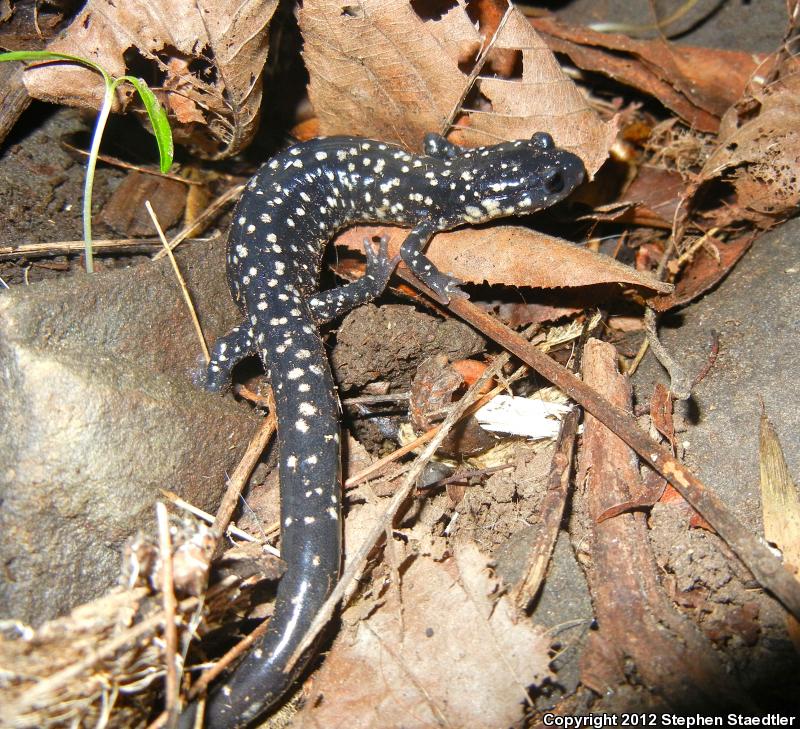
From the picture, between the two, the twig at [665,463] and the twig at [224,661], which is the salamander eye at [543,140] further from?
the twig at [224,661]

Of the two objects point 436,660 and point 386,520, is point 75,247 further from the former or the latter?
point 436,660

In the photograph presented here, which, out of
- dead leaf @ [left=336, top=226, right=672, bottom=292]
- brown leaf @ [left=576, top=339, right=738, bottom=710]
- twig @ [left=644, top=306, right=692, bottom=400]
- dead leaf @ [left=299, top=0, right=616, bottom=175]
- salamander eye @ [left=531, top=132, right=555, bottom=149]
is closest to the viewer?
brown leaf @ [left=576, top=339, right=738, bottom=710]

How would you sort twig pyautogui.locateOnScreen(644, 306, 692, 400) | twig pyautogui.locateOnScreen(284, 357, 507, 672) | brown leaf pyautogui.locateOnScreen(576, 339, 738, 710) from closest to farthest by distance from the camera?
1. brown leaf pyautogui.locateOnScreen(576, 339, 738, 710)
2. twig pyautogui.locateOnScreen(284, 357, 507, 672)
3. twig pyautogui.locateOnScreen(644, 306, 692, 400)

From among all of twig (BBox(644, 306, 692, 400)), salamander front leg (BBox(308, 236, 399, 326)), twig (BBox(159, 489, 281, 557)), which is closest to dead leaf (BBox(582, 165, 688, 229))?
twig (BBox(644, 306, 692, 400))

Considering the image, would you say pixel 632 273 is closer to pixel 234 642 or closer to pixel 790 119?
pixel 790 119

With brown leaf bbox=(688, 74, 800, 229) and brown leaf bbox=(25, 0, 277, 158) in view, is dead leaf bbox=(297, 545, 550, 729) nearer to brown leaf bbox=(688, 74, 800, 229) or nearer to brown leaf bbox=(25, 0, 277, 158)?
brown leaf bbox=(688, 74, 800, 229)

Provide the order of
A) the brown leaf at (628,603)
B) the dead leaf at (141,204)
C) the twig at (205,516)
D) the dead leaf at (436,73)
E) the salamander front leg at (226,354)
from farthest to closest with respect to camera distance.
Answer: the dead leaf at (141,204) < the dead leaf at (436,73) < the salamander front leg at (226,354) < the twig at (205,516) < the brown leaf at (628,603)

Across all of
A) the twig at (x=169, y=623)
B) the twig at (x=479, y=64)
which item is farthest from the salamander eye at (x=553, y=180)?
the twig at (x=169, y=623)

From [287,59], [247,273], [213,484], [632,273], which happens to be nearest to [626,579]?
[632,273]
